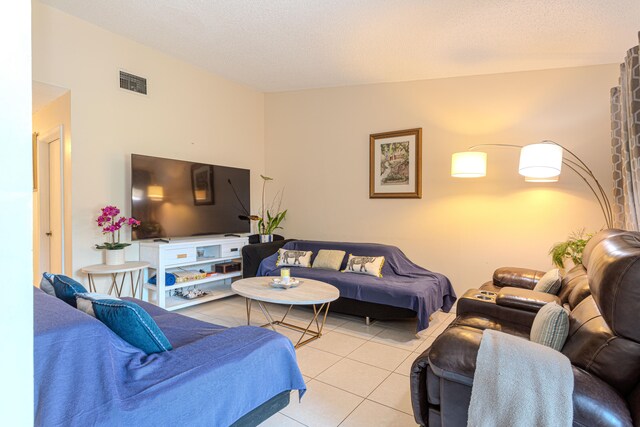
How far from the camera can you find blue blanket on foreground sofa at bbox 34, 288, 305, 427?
40.6 inches

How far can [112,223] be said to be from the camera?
11.0 ft

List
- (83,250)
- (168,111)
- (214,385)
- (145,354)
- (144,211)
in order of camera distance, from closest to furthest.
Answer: (214,385)
(145,354)
(83,250)
(144,211)
(168,111)

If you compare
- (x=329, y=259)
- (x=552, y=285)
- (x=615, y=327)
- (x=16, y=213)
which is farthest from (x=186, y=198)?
(x=615, y=327)

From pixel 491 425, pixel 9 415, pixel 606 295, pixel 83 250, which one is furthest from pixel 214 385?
pixel 83 250

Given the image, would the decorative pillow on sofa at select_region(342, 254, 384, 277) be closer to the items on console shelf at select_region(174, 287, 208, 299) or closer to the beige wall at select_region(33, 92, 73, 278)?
the items on console shelf at select_region(174, 287, 208, 299)

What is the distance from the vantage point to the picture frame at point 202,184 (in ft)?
13.2

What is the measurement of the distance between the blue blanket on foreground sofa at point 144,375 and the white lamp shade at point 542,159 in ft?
7.95

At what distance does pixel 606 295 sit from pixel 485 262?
8.42 feet

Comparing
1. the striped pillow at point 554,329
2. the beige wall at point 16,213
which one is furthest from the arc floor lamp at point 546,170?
the beige wall at point 16,213

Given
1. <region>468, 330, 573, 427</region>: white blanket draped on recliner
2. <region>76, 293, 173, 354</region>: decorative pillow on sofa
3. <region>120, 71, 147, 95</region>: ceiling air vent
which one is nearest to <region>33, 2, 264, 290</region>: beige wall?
Result: <region>120, 71, 147, 95</region>: ceiling air vent

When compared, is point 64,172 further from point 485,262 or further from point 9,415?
point 485,262

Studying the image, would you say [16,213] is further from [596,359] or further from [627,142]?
[627,142]

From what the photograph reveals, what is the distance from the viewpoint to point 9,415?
1.78ft

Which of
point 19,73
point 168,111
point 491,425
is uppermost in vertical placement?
point 168,111
